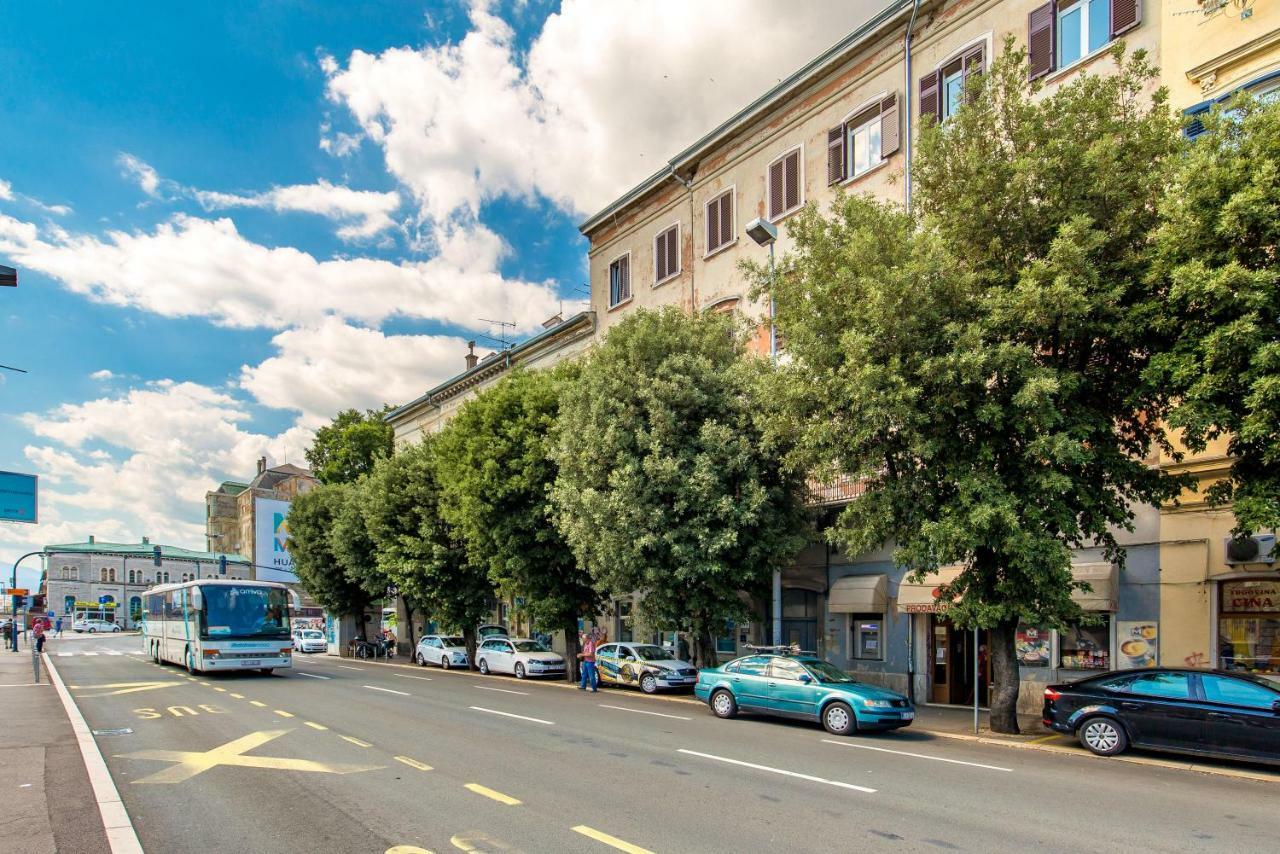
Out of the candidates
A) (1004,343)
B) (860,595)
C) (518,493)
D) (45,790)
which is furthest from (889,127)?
(45,790)

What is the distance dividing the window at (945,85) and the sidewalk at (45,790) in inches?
820

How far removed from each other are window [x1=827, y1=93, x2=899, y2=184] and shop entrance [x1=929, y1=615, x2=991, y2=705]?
1213cm

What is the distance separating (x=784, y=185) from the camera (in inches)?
1008

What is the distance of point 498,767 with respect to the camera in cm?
1096

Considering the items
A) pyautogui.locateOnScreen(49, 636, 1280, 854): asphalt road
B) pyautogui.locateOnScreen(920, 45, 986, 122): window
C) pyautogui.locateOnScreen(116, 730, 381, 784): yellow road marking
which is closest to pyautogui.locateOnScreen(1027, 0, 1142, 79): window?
pyautogui.locateOnScreen(920, 45, 986, 122): window

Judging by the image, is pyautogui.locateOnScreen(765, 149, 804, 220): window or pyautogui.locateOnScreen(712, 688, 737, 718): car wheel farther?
pyautogui.locateOnScreen(765, 149, 804, 220): window

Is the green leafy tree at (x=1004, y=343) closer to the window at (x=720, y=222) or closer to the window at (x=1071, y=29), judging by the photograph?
the window at (x=1071, y=29)

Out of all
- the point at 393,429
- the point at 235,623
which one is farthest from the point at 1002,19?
the point at 393,429

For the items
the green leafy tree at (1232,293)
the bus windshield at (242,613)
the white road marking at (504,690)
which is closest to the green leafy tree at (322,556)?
the bus windshield at (242,613)

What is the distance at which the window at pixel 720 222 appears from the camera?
2762cm

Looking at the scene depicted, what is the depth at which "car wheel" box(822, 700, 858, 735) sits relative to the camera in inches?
588

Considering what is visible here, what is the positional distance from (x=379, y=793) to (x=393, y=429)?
159 feet

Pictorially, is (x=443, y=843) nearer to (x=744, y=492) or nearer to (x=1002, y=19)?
(x=744, y=492)

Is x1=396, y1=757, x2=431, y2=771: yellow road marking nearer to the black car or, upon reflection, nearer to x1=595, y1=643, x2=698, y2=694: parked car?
the black car
